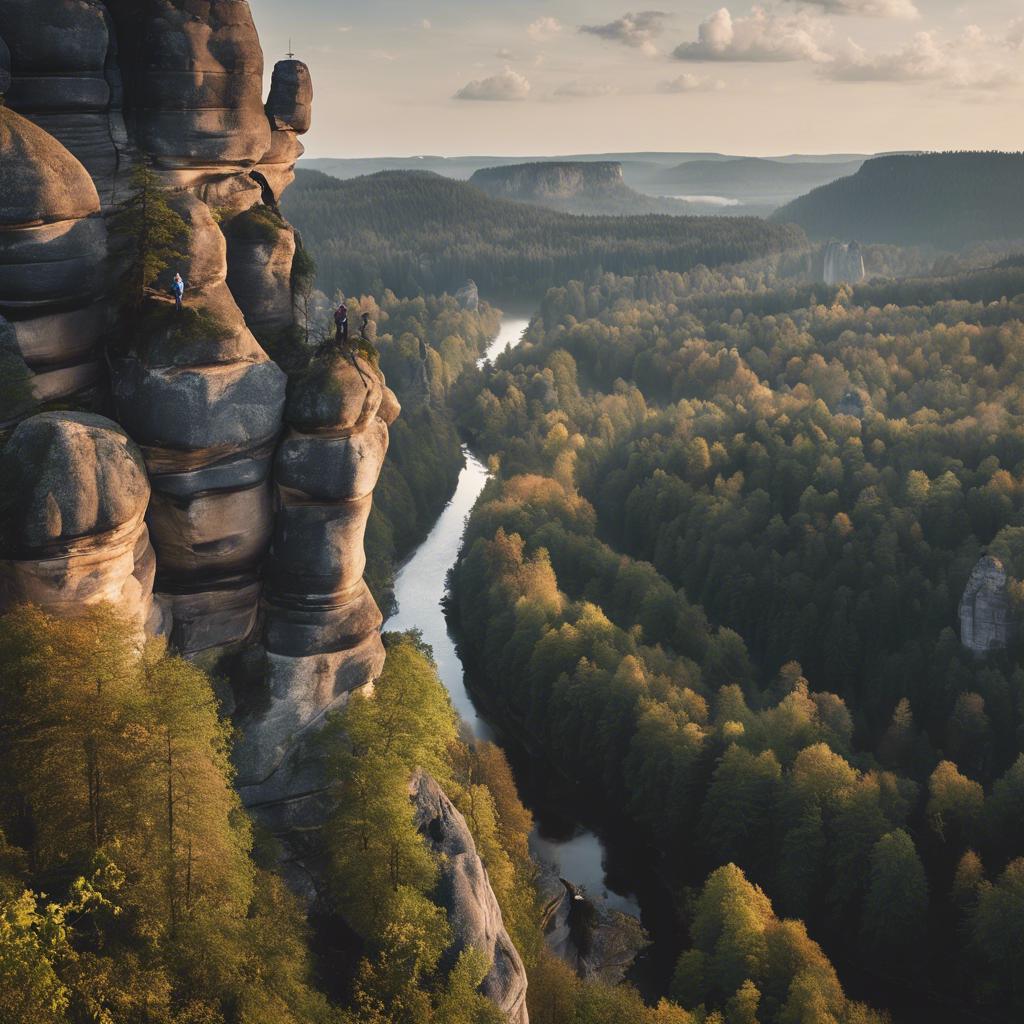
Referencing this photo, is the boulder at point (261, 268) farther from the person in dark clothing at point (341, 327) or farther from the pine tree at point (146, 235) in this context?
the pine tree at point (146, 235)

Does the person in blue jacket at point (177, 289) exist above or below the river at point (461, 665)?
above

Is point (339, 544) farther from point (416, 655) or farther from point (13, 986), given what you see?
point (13, 986)

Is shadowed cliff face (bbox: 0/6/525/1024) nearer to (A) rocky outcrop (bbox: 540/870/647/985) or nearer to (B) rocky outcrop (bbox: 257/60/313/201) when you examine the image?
(B) rocky outcrop (bbox: 257/60/313/201)

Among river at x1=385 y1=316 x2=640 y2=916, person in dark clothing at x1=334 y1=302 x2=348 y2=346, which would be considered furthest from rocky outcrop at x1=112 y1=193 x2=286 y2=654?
river at x1=385 y1=316 x2=640 y2=916

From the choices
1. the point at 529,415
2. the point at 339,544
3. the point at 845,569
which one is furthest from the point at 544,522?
the point at 339,544

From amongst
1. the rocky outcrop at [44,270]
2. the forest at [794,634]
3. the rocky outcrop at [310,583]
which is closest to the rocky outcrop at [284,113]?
the rocky outcrop at [44,270]

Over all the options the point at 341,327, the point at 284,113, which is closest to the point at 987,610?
the point at 341,327

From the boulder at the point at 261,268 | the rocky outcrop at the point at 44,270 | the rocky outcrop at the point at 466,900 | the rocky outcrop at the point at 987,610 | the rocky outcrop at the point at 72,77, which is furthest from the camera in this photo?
the rocky outcrop at the point at 987,610
